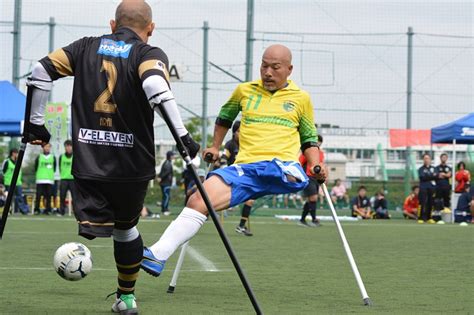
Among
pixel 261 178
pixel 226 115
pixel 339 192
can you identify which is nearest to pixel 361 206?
pixel 339 192

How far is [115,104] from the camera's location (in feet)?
19.9

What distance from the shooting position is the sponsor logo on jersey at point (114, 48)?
6.10m

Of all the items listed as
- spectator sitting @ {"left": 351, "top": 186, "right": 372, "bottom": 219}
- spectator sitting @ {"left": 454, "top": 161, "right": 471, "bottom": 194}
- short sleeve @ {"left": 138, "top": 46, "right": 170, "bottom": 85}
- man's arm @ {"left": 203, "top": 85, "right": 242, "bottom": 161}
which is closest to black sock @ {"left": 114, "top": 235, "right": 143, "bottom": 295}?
short sleeve @ {"left": 138, "top": 46, "right": 170, "bottom": 85}

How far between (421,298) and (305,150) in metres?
1.43

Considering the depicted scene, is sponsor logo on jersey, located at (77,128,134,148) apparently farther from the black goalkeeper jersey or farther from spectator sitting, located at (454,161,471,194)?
spectator sitting, located at (454,161,471,194)

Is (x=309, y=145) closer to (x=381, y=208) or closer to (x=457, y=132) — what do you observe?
(x=457, y=132)

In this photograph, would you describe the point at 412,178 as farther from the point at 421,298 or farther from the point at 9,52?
the point at 421,298

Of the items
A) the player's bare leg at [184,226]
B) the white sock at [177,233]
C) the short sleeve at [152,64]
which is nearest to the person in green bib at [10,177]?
the player's bare leg at [184,226]

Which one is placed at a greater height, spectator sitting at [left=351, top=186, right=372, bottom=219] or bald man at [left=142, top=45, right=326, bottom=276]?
bald man at [left=142, top=45, right=326, bottom=276]

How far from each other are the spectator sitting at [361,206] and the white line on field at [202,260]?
16190mm

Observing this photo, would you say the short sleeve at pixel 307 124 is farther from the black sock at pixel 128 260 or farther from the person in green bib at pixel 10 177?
the person in green bib at pixel 10 177

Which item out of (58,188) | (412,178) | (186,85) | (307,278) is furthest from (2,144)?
(307,278)

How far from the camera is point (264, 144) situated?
24.2ft

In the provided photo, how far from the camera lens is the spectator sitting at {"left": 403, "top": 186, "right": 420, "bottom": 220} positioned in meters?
28.6
